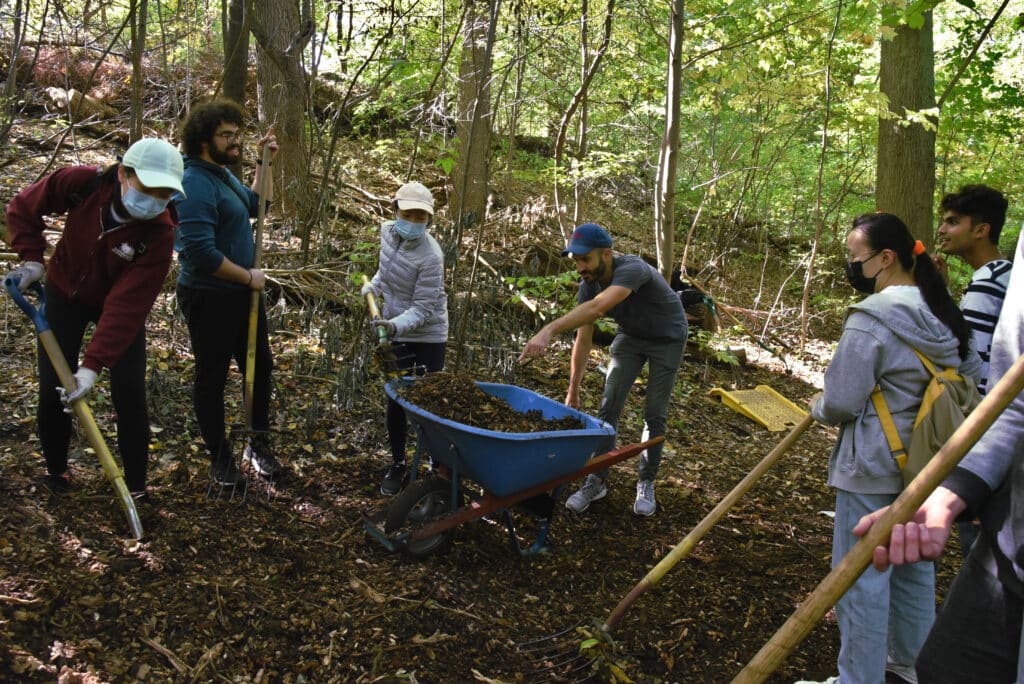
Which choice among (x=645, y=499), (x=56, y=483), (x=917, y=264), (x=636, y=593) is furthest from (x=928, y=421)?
(x=56, y=483)

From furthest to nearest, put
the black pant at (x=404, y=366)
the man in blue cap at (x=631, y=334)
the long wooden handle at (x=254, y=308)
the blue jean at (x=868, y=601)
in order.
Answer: the black pant at (x=404, y=366) → the man in blue cap at (x=631, y=334) → the long wooden handle at (x=254, y=308) → the blue jean at (x=868, y=601)

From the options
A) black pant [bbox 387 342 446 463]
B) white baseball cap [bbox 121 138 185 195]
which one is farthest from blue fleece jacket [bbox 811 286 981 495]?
white baseball cap [bbox 121 138 185 195]

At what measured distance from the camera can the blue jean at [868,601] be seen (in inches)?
93.6

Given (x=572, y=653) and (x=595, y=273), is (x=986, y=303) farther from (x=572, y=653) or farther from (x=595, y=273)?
(x=572, y=653)

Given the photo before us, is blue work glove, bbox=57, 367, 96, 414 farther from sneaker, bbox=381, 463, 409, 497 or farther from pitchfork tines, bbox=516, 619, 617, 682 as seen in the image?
pitchfork tines, bbox=516, 619, 617, 682

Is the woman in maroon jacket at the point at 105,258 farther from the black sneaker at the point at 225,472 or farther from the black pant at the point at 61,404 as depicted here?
the black sneaker at the point at 225,472

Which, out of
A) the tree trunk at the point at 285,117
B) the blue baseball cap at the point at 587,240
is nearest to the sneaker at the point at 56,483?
the blue baseball cap at the point at 587,240

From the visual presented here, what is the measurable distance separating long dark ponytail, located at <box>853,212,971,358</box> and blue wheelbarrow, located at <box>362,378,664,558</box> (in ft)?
4.57

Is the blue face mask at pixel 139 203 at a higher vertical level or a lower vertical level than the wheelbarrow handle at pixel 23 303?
higher

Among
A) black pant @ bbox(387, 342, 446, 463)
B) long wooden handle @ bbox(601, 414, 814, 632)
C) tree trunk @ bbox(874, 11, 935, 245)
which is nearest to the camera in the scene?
long wooden handle @ bbox(601, 414, 814, 632)

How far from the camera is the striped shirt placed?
2.95 meters

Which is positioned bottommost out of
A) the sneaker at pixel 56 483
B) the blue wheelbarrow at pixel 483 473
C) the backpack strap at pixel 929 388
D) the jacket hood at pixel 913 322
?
the sneaker at pixel 56 483

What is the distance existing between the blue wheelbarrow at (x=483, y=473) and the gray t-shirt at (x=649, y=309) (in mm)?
717

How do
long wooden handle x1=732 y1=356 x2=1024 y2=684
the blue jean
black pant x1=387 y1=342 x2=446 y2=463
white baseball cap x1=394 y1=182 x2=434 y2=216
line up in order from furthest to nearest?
black pant x1=387 y1=342 x2=446 y2=463, white baseball cap x1=394 y1=182 x2=434 y2=216, the blue jean, long wooden handle x1=732 y1=356 x2=1024 y2=684
